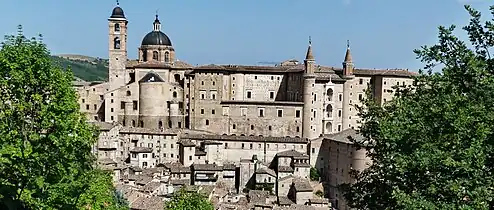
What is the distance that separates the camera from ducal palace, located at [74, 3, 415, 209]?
49.8m

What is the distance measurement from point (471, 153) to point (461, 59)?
2891 millimetres

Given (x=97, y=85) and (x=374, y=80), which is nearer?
(x=97, y=85)

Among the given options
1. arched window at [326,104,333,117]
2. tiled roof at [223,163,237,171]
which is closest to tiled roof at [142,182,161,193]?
tiled roof at [223,163,237,171]

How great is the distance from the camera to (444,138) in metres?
10.3

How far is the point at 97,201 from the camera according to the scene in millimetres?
15320

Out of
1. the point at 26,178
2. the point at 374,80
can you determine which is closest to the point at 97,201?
the point at 26,178

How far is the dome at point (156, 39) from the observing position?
218ft

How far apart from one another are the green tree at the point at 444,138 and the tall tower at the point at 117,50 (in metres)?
50.0

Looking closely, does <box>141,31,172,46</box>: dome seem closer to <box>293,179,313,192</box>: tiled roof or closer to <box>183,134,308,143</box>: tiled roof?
<box>183,134,308,143</box>: tiled roof

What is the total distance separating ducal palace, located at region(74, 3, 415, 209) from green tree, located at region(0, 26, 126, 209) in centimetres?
3036

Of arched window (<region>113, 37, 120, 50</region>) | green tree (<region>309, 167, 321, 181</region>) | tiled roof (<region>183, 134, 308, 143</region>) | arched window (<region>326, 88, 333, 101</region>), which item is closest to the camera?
Answer: green tree (<region>309, 167, 321, 181</region>)

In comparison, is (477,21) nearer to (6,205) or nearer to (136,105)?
(6,205)

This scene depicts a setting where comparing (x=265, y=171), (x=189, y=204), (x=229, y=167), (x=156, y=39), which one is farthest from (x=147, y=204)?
(x=156, y=39)

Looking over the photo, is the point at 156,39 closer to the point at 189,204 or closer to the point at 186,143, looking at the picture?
the point at 186,143
